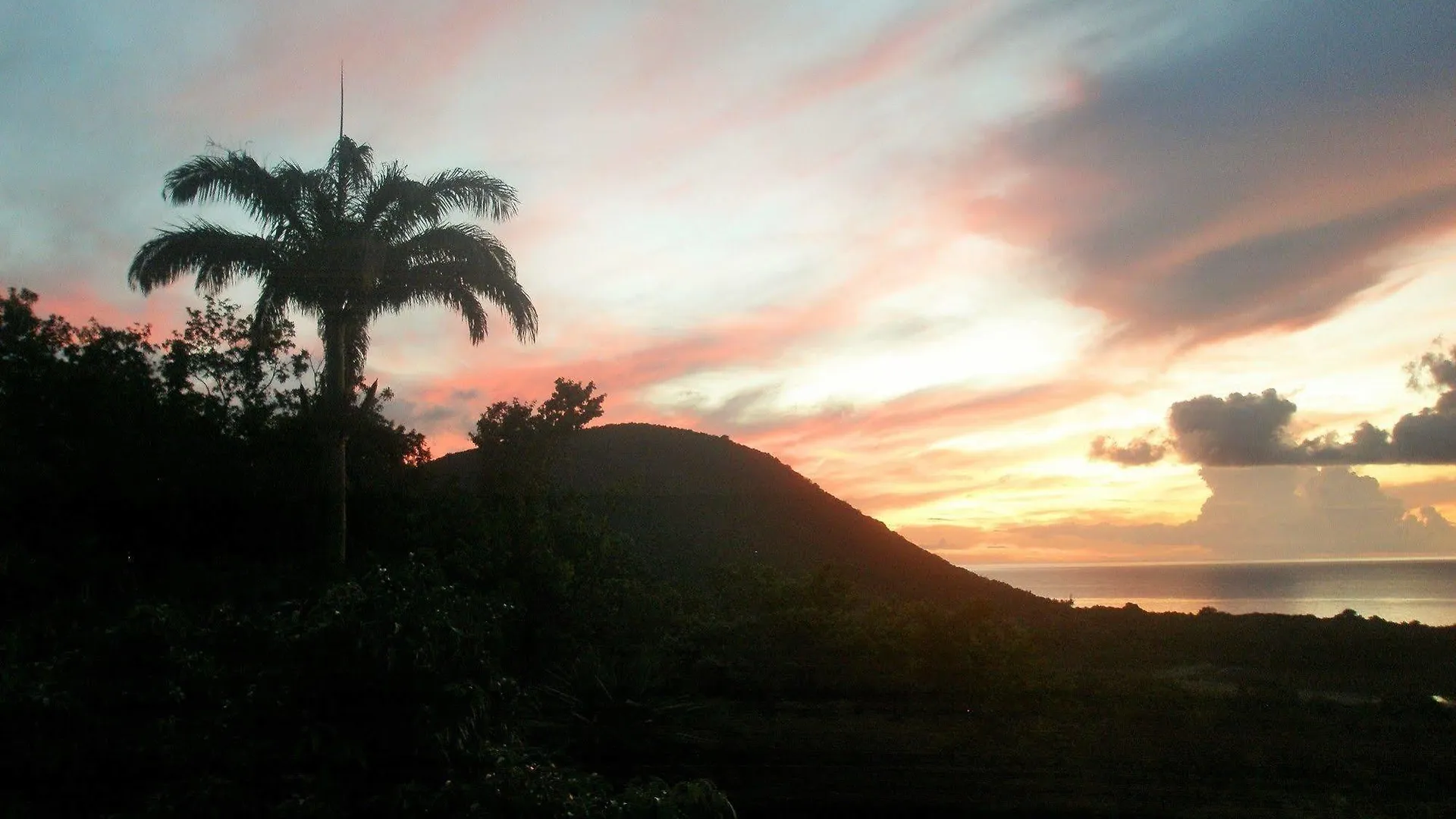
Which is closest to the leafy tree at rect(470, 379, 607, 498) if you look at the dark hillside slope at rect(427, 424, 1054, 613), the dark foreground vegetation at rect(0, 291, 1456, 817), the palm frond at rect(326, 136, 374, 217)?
the dark foreground vegetation at rect(0, 291, 1456, 817)

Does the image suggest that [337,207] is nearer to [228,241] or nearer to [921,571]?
[228,241]

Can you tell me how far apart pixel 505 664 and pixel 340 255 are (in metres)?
6.85

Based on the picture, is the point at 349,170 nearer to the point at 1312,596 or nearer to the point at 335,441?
the point at 335,441

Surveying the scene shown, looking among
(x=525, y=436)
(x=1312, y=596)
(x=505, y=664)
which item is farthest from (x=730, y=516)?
(x=1312, y=596)

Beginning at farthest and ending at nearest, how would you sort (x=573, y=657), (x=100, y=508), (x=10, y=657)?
(x=100, y=508)
(x=573, y=657)
(x=10, y=657)

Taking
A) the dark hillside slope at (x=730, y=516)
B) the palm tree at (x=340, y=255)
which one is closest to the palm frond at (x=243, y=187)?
the palm tree at (x=340, y=255)

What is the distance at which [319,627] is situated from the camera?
448 cm

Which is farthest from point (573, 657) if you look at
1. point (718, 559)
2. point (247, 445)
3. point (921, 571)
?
point (921, 571)

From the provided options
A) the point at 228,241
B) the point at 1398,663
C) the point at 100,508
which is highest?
the point at 228,241

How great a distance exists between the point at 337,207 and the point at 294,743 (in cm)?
1182

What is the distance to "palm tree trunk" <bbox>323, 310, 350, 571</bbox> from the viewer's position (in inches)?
539

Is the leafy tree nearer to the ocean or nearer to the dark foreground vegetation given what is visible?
the dark foreground vegetation

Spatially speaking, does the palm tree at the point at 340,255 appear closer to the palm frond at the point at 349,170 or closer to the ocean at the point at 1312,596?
the palm frond at the point at 349,170

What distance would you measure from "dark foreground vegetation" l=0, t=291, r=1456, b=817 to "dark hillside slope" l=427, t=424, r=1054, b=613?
31.9 feet
